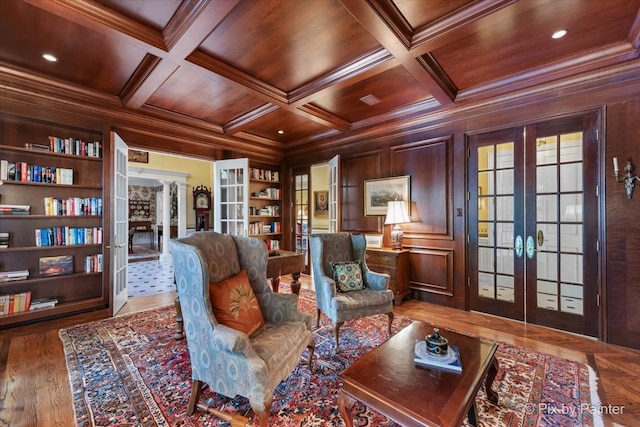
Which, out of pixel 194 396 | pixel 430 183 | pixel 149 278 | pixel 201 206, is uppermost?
pixel 430 183

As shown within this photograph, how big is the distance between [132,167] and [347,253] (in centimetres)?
648

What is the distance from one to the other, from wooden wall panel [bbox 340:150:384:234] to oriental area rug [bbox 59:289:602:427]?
6.76ft

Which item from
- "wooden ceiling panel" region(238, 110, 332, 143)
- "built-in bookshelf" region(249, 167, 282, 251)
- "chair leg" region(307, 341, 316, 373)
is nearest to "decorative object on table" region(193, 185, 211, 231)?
"built-in bookshelf" region(249, 167, 282, 251)

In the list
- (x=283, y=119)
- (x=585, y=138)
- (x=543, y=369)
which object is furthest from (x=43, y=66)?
(x=585, y=138)

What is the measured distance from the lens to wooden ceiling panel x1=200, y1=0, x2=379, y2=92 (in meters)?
1.98

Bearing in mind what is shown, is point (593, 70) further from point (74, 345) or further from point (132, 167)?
point (132, 167)

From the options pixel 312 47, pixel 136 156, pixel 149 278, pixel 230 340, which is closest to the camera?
pixel 230 340

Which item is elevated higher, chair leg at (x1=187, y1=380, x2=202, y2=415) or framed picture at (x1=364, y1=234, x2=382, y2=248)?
framed picture at (x1=364, y1=234, x2=382, y2=248)

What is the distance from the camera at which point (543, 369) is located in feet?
7.12

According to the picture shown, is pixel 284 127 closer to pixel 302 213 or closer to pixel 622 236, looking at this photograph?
pixel 302 213

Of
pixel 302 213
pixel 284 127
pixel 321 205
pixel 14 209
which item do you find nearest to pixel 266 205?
pixel 302 213

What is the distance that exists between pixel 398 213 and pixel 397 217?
6 cm

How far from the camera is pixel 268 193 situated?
5.60 metres

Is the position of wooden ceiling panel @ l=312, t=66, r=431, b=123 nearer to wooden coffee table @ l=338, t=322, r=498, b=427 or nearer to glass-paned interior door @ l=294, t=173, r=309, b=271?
glass-paned interior door @ l=294, t=173, r=309, b=271
